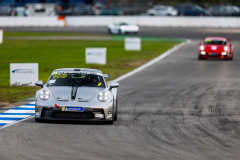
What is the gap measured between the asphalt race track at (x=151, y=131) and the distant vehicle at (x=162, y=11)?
46.7 m

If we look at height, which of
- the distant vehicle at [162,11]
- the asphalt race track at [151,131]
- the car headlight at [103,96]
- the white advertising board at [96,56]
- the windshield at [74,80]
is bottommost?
the white advertising board at [96,56]

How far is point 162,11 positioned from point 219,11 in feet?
29.9

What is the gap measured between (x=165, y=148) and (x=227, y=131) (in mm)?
2227

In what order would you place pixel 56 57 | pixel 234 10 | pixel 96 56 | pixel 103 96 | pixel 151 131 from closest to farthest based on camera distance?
1. pixel 151 131
2. pixel 103 96
3. pixel 96 56
4. pixel 56 57
5. pixel 234 10

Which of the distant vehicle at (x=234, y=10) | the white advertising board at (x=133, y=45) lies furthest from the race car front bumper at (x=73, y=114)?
the distant vehicle at (x=234, y=10)

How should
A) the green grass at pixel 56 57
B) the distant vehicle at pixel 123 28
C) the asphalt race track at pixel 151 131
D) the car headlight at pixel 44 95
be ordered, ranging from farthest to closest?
1. the distant vehicle at pixel 123 28
2. the green grass at pixel 56 57
3. the car headlight at pixel 44 95
4. the asphalt race track at pixel 151 131

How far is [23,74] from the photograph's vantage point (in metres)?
18.1

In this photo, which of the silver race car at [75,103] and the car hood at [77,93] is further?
the car hood at [77,93]

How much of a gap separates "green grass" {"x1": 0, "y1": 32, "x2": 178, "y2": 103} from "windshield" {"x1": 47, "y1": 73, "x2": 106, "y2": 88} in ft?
12.3

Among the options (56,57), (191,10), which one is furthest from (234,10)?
(56,57)

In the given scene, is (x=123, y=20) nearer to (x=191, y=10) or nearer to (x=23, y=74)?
(x=191, y=10)

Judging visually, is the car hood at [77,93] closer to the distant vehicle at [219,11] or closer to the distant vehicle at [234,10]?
the distant vehicle at [234,10]

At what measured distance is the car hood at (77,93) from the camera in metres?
10.5

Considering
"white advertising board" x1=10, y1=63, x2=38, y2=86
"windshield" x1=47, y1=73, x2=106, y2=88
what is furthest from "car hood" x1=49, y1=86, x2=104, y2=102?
"white advertising board" x1=10, y1=63, x2=38, y2=86
